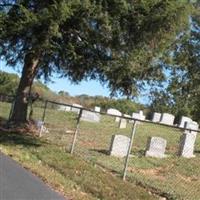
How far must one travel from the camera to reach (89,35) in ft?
73.9

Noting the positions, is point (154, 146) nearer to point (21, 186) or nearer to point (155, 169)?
point (155, 169)

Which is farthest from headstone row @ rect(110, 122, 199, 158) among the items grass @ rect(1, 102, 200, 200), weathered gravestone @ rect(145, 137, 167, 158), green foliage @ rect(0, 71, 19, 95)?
green foliage @ rect(0, 71, 19, 95)

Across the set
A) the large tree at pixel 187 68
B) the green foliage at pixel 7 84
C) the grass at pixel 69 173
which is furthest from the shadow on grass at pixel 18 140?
the green foliage at pixel 7 84

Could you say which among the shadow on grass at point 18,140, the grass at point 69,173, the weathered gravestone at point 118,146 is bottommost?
the grass at point 69,173

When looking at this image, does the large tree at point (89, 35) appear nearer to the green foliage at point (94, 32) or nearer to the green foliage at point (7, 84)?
the green foliage at point (94, 32)

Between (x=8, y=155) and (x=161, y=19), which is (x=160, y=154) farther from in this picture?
(x=8, y=155)

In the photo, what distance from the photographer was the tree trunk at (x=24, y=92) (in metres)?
24.8

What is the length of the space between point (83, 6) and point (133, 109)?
3356 inches

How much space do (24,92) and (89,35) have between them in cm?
462

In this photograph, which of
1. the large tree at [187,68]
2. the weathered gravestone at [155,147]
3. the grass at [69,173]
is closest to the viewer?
the grass at [69,173]

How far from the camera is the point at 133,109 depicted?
346 feet

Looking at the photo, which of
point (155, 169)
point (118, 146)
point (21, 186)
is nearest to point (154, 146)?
point (118, 146)

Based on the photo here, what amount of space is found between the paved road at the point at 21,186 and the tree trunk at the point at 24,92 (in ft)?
Answer: 38.4

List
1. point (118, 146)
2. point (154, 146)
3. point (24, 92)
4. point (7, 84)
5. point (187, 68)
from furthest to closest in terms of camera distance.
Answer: point (7, 84), point (187, 68), point (24, 92), point (154, 146), point (118, 146)
